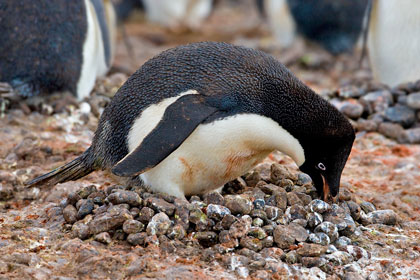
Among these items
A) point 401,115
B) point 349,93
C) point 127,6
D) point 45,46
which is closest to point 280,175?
point 401,115

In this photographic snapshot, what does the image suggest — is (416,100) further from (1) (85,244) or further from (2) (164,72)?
(1) (85,244)

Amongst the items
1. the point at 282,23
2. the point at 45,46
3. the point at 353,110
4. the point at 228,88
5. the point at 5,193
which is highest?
the point at 228,88

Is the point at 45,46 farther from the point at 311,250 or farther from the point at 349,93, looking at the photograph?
the point at 311,250

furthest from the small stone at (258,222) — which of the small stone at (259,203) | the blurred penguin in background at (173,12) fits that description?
the blurred penguin in background at (173,12)

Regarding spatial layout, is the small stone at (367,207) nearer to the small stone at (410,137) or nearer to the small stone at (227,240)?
the small stone at (227,240)

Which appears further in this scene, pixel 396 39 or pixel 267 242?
pixel 396 39

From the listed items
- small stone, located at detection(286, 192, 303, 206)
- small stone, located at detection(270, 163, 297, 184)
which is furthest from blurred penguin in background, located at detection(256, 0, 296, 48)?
small stone, located at detection(286, 192, 303, 206)

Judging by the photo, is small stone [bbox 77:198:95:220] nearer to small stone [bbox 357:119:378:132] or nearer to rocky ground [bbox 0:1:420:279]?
rocky ground [bbox 0:1:420:279]

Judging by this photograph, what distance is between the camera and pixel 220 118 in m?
3.23

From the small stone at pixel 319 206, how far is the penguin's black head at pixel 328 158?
20 centimetres

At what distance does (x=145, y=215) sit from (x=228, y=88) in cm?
73

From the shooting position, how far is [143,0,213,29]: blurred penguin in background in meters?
11.6

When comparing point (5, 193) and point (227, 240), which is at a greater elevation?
point (227, 240)

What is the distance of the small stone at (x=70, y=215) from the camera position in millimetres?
3148
